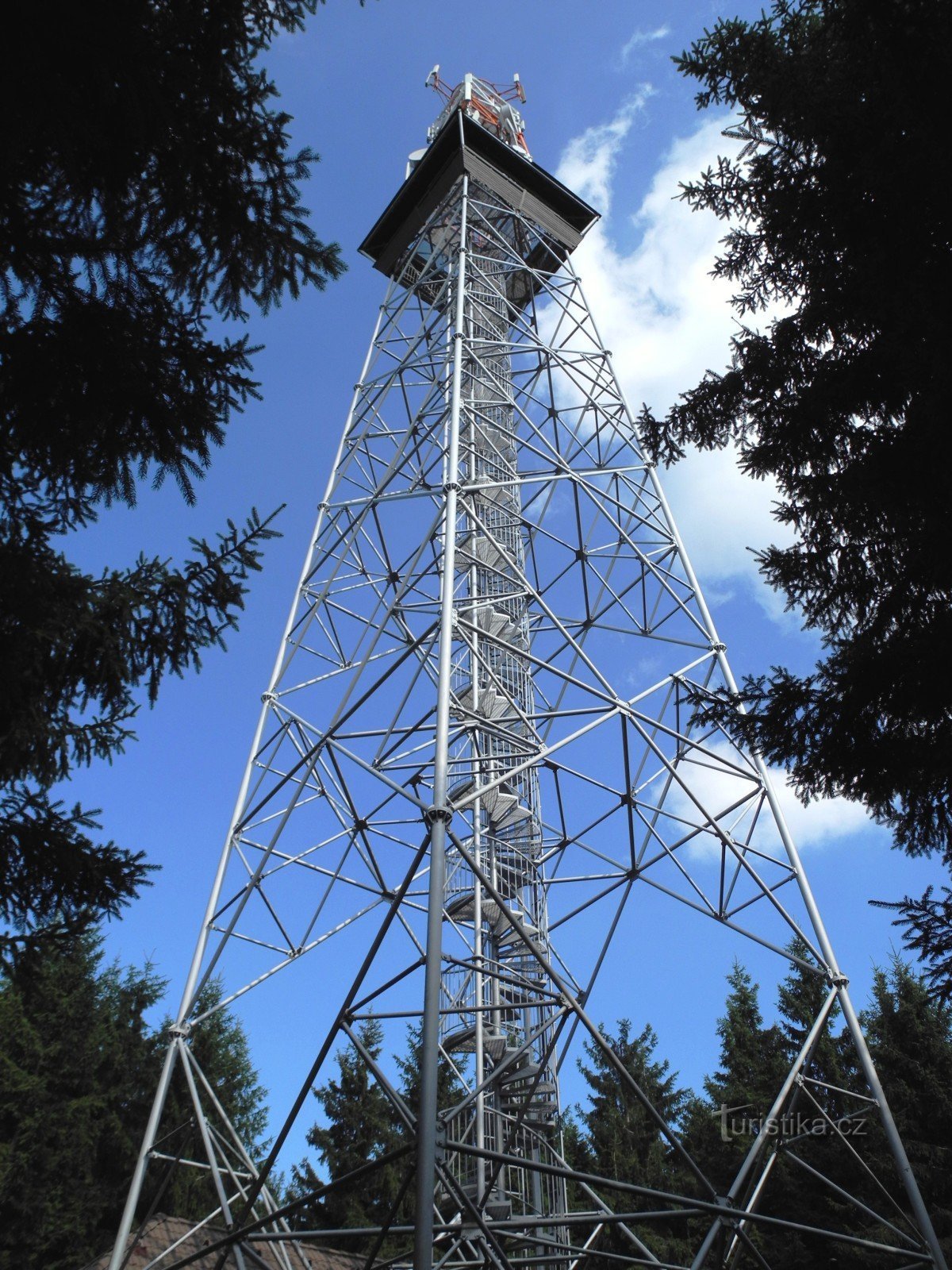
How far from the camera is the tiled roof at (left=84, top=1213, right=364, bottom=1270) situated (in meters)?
8.23

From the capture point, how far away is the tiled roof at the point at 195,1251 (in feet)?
27.0

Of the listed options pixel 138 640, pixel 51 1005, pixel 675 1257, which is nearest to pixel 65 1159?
pixel 51 1005

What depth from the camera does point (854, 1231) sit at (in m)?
17.5

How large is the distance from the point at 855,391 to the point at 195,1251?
816 centimetres

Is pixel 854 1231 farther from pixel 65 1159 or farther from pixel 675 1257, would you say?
pixel 65 1159

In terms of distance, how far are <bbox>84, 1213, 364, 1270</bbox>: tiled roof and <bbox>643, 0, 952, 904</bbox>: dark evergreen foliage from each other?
559 cm

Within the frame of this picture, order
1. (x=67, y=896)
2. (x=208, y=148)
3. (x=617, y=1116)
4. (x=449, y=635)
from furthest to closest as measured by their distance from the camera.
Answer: (x=617, y=1116) → (x=449, y=635) → (x=208, y=148) → (x=67, y=896)

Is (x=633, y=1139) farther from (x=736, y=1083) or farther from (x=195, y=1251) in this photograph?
(x=195, y=1251)

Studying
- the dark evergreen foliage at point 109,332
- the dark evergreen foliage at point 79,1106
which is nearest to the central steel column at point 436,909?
the dark evergreen foliage at point 109,332

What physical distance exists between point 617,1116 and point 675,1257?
516 cm

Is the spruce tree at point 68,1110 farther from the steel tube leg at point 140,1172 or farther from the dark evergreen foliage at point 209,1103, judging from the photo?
the steel tube leg at point 140,1172

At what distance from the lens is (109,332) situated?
4.97m

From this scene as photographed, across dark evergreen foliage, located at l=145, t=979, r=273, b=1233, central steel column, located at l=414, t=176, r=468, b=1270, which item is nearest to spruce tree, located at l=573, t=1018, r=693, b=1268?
dark evergreen foliage, located at l=145, t=979, r=273, b=1233

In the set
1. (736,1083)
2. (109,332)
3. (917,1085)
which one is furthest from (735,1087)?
(109,332)
